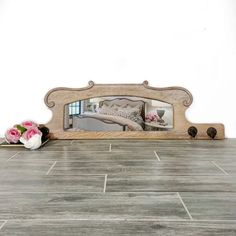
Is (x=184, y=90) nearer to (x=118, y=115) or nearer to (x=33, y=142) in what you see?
(x=118, y=115)

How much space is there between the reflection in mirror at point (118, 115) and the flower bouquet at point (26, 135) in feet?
0.84

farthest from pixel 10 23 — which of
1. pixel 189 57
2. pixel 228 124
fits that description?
pixel 228 124

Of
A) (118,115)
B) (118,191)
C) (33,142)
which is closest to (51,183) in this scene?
(118,191)

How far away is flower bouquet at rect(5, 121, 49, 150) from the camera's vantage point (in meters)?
1.44

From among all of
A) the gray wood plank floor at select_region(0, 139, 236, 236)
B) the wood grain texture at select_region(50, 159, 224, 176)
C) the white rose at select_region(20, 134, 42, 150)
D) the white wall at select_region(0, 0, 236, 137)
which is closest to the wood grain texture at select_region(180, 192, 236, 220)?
the gray wood plank floor at select_region(0, 139, 236, 236)

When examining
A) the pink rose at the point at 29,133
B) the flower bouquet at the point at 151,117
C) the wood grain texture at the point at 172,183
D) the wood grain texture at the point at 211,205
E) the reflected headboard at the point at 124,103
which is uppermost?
the reflected headboard at the point at 124,103

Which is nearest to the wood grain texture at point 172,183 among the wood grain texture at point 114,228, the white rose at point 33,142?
the wood grain texture at point 114,228

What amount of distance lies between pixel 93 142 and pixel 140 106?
0.34 meters

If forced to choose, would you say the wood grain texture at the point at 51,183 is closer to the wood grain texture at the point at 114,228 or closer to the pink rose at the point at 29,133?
the wood grain texture at the point at 114,228

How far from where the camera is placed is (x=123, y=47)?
172 cm

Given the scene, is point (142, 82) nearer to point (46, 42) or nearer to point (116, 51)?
point (116, 51)

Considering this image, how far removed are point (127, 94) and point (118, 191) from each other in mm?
939

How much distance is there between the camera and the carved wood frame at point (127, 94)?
5.57ft

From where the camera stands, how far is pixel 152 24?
67.3 inches
